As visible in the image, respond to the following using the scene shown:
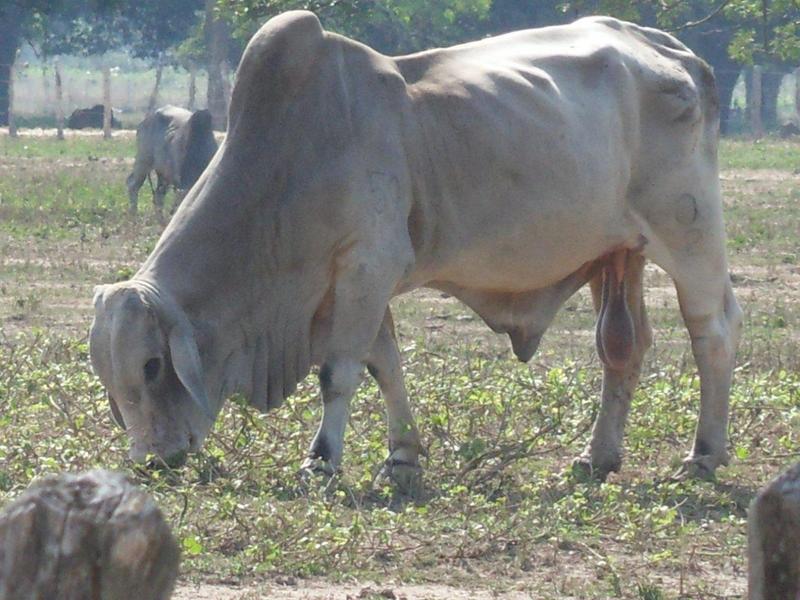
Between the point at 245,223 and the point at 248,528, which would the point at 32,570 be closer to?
the point at 248,528

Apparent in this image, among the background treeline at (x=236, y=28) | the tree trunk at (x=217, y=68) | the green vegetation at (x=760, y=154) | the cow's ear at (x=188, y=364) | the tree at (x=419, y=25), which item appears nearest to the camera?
the cow's ear at (x=188, y=364)

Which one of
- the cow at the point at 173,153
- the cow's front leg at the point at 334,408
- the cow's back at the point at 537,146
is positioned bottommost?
the cow at the point at 173,153

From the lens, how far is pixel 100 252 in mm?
14281

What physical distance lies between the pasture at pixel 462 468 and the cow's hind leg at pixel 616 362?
99 mm

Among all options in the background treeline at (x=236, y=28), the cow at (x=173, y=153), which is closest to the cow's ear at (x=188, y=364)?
the cow at (x=173, y=153)

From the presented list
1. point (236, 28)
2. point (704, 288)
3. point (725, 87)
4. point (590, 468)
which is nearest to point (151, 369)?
point (590, 468)

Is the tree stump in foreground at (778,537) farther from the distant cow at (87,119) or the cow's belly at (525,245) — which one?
the distant cow at (87,119)

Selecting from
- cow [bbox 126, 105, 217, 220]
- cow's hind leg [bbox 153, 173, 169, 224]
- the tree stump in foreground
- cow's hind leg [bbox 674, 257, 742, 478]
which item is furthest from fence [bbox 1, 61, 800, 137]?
the tree stump in foreground

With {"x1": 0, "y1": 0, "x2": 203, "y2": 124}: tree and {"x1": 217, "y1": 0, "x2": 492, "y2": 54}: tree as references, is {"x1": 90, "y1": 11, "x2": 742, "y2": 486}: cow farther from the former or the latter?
{"x1": 0, "y1": 0, "x2": 203, "y2": 124}: tree

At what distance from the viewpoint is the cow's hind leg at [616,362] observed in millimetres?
6895

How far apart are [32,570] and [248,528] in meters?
3.24

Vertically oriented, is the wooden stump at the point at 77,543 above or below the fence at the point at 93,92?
above

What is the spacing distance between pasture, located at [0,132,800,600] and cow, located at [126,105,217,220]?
24.2 ft

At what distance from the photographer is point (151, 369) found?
19.5 ft
